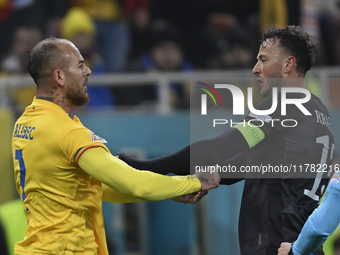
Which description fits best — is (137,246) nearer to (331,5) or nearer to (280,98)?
(280,98)

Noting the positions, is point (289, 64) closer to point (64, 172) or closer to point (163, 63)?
point (64, 172)

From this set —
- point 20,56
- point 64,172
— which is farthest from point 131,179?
point 20,56

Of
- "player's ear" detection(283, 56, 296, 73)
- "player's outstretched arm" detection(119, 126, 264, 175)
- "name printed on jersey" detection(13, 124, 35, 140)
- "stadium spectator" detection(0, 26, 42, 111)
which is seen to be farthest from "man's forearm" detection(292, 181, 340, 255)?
"stadium spectator" detection(0, 26, 42, 111)

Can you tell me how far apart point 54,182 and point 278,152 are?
143cm

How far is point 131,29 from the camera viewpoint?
8.67 metres

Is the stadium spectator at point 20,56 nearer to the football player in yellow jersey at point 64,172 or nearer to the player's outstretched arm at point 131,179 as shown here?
the football player in yellow jersey at point 64,172

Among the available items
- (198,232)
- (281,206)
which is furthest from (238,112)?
(281,206)

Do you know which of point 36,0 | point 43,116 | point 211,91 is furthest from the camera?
point 36,0

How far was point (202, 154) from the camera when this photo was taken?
12.5 feet

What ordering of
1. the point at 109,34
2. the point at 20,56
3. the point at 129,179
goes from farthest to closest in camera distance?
the point at 109,34, the point at 20,56, the point at 129,179

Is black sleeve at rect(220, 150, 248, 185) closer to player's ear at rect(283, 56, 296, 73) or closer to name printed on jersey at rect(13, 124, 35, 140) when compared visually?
player's ear at rect(283, 56, 296, 73)

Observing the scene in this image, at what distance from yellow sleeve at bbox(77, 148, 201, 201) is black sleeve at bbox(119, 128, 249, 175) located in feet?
0.59

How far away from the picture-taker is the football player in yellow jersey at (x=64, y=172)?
346 cm

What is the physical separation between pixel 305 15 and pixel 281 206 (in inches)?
201
